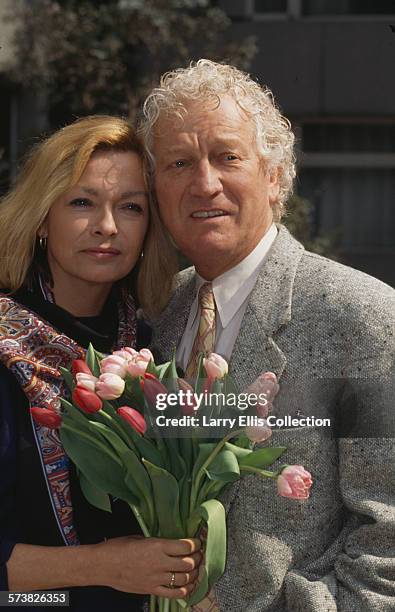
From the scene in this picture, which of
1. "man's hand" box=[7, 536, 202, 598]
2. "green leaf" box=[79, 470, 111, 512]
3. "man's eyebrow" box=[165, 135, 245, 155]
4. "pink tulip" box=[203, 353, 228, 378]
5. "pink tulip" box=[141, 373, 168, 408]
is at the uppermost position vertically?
"man's eyebrow" box=[165, 135, 245, 155]

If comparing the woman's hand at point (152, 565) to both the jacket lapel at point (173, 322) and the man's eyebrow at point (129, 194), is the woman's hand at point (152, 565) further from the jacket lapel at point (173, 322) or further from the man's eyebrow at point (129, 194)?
the man's eyebrow at point (129, 194)

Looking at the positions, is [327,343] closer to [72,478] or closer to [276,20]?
[72,478]

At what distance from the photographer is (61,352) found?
8.06ft

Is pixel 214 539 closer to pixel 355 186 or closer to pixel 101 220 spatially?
pixel 101 220

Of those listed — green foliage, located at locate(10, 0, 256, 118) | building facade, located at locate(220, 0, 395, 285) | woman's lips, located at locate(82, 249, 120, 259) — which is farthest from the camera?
building facade, located at locate(220, 0, 395, 285)

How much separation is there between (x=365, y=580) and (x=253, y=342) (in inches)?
23.7

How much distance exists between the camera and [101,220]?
2.53m

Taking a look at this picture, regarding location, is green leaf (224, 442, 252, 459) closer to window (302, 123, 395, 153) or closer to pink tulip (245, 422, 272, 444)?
pink tulip (245, 422, 272, 444)

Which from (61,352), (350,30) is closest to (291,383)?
(61,352)

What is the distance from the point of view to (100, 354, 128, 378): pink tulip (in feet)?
6.52

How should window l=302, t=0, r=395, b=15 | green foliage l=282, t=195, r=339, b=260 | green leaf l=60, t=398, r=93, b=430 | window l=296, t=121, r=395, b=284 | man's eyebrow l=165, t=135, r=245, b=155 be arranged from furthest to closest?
window l=296, t=121, r=395, b=284 → window l=302, t=0, r=395, b=15 → green foliage l=282, t=195, r=339, b=260 → man's eyebrow l=165, t=135, r=245, b=155 → green leaf l=60, t=398, r=93, b=430

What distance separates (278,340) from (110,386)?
0.53 meters

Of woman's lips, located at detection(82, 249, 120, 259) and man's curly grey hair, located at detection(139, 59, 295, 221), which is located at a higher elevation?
man's curly grey hair, located at detection(139, 59, 295, 221)

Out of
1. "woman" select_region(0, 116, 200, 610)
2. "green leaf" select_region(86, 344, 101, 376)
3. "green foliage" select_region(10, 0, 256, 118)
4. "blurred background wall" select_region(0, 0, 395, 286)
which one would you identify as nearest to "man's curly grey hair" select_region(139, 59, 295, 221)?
"woman" select_region(0, 116, 200, 610)
